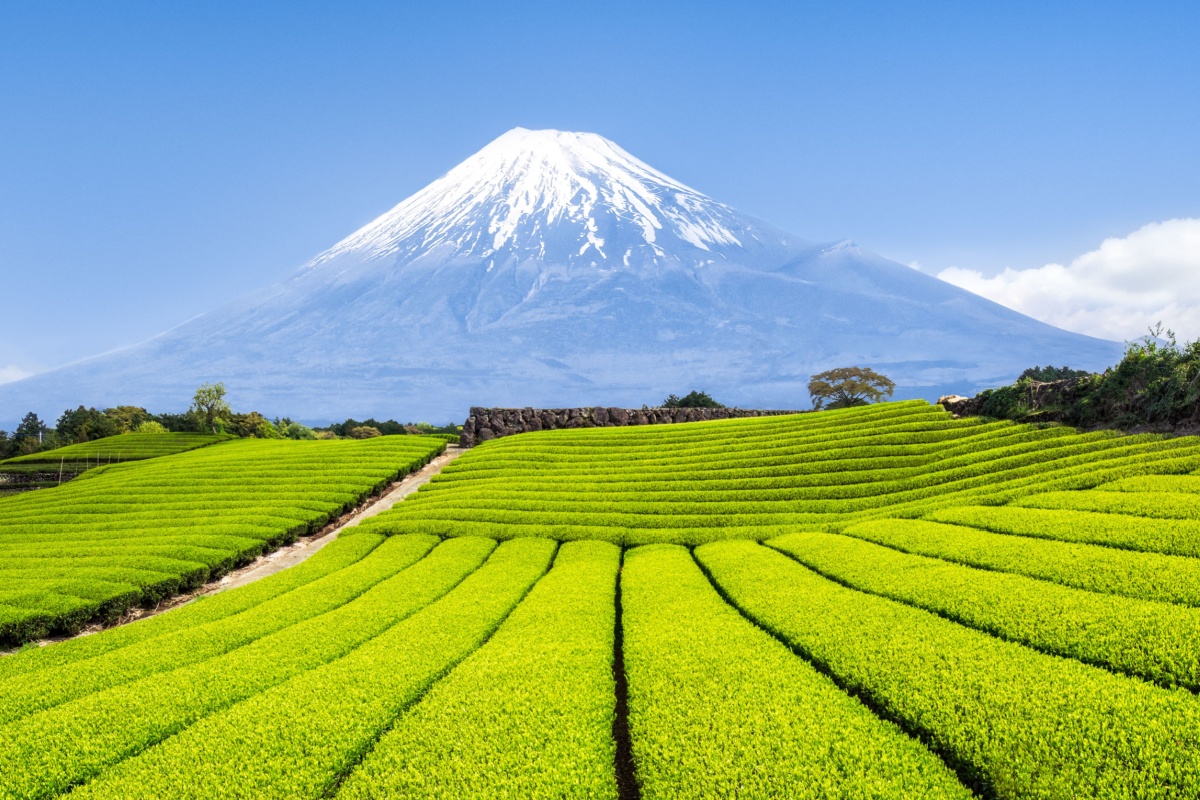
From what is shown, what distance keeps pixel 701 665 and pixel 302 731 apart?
4.18 metres

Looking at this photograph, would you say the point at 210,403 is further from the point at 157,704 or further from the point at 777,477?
the point at 157,704

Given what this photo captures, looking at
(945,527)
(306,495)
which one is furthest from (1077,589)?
(306,495)

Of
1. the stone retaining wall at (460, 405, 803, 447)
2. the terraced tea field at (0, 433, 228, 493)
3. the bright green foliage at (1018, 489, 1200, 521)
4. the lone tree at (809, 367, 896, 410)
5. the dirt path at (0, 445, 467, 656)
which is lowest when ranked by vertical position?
the dirt path at (0, 445, 467, 656)

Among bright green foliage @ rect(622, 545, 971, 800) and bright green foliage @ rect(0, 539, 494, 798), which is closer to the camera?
bright green foliage @ rect(622, 545, 971, 800)

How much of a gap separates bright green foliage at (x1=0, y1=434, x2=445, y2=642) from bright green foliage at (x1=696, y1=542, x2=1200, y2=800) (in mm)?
14089

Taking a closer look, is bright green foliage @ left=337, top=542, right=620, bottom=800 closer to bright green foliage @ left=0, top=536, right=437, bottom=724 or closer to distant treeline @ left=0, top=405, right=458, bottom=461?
bright green foliage @ left=0, top=536, right=437, bottom=724

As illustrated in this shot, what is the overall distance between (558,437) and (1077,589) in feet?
77.6

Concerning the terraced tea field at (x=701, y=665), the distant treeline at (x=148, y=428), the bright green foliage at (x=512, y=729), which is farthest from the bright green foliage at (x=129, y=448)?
the bright green foliage at (x=512, y=729)

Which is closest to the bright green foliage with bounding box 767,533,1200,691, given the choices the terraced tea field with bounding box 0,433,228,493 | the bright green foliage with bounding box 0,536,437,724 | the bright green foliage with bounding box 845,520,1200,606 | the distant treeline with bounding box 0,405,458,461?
the bright green foliage with bounding box 845,520,1200,606

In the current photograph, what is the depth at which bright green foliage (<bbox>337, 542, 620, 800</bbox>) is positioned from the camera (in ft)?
17.0

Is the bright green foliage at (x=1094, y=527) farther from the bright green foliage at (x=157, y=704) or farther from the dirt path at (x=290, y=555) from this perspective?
the dirt path at (x=290, y=555)

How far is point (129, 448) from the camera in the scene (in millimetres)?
43000

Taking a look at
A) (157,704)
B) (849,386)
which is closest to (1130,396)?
(157,704)

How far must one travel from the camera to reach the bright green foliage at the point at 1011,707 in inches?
183
